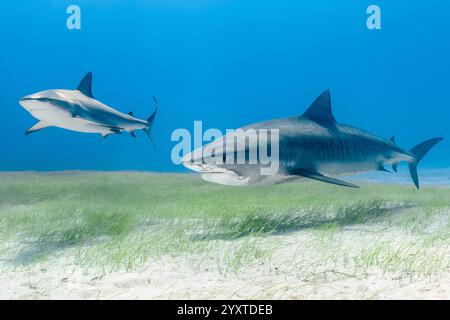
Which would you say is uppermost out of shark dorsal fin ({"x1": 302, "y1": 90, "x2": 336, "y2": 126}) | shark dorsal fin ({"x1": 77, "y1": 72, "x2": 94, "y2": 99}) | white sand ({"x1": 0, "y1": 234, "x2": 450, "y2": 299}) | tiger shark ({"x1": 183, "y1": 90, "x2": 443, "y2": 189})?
shark dorsal fin ({"x1": 77, "y1": 72, "x2": 94, "y2": 99})

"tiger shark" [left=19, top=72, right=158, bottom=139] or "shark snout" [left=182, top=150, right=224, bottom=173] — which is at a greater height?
"tiger shark" [left=19, top=72, right=158, bottom=139]

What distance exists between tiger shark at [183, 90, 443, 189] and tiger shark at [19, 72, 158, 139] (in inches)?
107

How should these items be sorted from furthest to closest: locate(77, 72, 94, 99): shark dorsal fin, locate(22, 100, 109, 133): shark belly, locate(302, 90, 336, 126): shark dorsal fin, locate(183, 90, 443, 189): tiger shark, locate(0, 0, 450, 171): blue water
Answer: locate(0, 0, 450, 171): blue water
locate(77, 72, 94, 99): shark dorsal fin
locate(302, 90, 336, 126): shark dorsal fin
locate(22, 100, 109, 133): shark belly
locate(183, 90, 443, 189): tiger shark

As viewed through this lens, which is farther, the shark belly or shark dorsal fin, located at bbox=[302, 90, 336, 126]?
shark dorsal fin, located at bbox=[302, 90, 336, 126]

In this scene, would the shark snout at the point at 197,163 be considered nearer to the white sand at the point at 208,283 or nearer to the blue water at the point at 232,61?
the white sand at the point at 208,283

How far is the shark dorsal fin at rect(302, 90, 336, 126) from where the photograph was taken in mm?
5980

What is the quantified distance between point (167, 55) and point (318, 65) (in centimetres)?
5129

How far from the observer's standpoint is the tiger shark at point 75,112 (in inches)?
231

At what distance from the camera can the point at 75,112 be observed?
6.28 meters

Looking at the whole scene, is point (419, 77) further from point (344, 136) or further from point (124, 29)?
point (344, 136)

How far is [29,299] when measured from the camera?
2.70 metres

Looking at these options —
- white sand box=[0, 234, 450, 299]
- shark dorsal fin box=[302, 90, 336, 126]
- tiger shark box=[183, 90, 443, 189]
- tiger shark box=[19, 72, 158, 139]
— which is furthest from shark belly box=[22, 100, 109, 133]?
shark dorsal fin box=[302, 90, 336, 126]

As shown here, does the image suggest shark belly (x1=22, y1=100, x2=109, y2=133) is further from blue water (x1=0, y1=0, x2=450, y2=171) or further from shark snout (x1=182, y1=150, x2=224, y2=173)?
blue water (x1=0, y1=0, x2=450, y2=171)

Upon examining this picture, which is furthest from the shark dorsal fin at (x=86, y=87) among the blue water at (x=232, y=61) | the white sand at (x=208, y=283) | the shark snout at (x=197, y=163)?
the blue water at (x=232, y=61)
